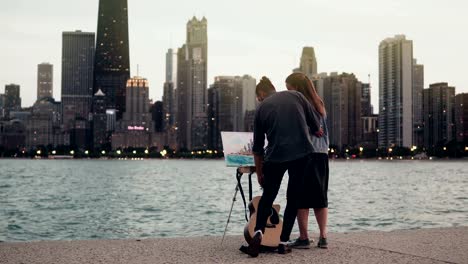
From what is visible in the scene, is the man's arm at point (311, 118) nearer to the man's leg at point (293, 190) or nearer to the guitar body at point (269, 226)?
the man's leg at point (293, 190)

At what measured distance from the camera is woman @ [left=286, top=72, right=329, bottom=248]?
8836mm

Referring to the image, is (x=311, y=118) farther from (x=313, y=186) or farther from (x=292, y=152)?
(x=313, y=186)

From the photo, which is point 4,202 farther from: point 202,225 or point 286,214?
point 286,214

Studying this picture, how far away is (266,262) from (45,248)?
314 cm

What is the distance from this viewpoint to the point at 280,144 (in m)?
8.67

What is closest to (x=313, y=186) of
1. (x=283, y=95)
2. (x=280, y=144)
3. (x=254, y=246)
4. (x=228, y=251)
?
(x=280, y=144)

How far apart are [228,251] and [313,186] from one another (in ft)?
4.76

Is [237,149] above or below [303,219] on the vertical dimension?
above

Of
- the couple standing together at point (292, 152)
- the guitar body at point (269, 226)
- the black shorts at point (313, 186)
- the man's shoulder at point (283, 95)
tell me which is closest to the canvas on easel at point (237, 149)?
the guitar body at point (269, 226)

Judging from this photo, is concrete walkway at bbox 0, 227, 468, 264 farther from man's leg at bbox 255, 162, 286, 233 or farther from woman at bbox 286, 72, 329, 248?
man's leg at bbox 255, 162, 286, 233

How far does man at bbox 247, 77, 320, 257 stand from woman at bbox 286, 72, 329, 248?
0.13 metres

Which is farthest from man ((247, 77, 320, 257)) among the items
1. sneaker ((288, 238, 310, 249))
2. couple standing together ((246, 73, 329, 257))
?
sneaker ((288, 238, 310, 249))

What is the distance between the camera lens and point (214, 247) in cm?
949

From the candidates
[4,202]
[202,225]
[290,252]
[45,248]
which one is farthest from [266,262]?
[4,202]
